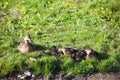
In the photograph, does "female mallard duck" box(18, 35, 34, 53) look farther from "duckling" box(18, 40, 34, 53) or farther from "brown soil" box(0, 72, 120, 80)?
"brown soil" box(0, 72, 120, 80)

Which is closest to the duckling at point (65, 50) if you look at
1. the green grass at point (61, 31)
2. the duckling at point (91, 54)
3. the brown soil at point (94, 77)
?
the green grass at point (61, 31)

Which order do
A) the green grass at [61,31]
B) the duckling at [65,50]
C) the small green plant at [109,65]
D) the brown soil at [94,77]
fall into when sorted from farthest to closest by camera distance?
1. the duckling at [65,50]
2. the small green plant at [109,65]
3. the green grass at [61,31]
4. the brown soil at [94,77]

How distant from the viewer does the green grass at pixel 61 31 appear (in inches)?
265

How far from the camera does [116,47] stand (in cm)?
772

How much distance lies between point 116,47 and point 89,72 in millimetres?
1322

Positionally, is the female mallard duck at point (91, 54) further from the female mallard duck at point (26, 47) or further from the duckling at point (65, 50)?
the female mallard duck at point (26, 47)

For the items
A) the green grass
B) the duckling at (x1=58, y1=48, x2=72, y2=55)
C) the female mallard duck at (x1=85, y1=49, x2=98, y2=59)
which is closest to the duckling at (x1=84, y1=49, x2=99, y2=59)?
the female mallard duck at (x1=85, y1=49, x2=98, y2=59)

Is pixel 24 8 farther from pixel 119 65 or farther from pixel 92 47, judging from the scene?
pixel 119 65

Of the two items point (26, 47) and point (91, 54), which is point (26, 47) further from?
point (91, 54)

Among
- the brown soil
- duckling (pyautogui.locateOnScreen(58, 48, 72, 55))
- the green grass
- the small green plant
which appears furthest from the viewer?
duckling (pyautogui.locateOnScreen(58, 48, 72, 55))

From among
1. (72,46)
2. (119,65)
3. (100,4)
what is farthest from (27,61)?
(100,4)

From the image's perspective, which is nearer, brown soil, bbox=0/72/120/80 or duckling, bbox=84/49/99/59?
brown soil, bbox=0/72/120/80

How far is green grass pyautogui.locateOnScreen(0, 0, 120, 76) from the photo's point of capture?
22.1ft

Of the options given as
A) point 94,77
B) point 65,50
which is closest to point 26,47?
point 65,50
